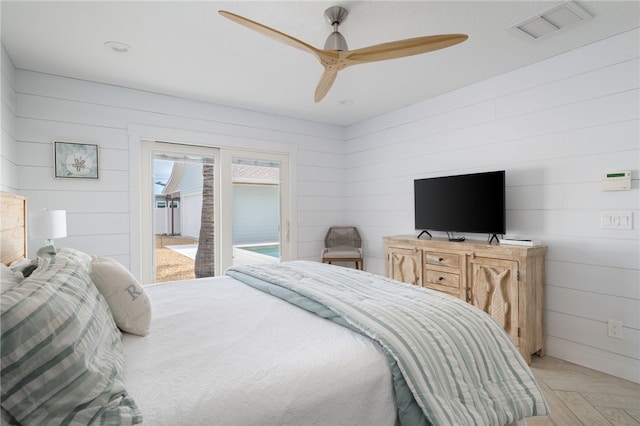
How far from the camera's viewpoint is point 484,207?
3223mm

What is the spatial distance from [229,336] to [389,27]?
2.28 metres

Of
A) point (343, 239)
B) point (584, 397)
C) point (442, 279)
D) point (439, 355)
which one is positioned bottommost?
point (584, 397)

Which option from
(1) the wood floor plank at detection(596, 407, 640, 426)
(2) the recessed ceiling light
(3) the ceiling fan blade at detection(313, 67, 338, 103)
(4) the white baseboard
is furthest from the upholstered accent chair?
(2) the recessed ceiling light

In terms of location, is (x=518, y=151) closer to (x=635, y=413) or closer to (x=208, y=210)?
(x=635, y=413)

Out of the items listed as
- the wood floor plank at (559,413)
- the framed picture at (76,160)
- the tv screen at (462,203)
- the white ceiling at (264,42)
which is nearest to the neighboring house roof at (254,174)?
the white ceiling at (264,42)

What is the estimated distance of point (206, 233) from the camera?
4227mm

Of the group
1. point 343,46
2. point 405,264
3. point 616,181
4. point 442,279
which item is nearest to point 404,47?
point 343,46

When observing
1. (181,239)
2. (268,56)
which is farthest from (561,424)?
(181,239)

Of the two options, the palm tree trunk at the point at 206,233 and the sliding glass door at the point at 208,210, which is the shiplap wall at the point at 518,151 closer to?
the sliding glass door at the point at 208,210

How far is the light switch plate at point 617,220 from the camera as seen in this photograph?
2523 millimetres

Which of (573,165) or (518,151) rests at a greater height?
(518,151)

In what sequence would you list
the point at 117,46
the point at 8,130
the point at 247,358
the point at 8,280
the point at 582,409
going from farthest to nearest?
1. the point at 8,130
2. the point at 117,46
3. the point at 582,409
4. the point at 247,358
5. the point at 8,280

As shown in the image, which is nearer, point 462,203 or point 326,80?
point 326,80

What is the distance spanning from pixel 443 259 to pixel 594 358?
4.40 feet
